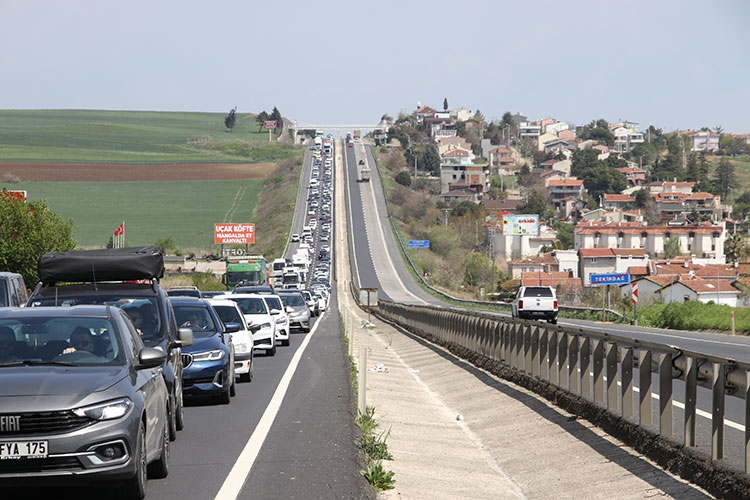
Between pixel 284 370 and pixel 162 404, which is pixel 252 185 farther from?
pixel 162 404

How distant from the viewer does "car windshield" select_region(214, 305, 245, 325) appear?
21969 millimetres

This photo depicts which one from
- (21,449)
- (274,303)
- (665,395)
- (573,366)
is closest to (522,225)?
(274,303)

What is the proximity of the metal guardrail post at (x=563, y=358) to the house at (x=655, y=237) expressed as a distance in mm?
153496

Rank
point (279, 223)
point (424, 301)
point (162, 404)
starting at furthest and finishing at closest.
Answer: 1. point (279, 223)
2. point (424, 301)
3. point (162, 404)

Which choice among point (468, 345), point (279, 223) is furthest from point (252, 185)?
point (468, 345)

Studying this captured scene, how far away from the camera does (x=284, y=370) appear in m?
22.9

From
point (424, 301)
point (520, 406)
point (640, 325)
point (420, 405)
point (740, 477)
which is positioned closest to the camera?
point (740, 477)

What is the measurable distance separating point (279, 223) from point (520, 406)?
12569 centimetres

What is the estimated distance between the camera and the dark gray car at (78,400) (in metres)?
7.93

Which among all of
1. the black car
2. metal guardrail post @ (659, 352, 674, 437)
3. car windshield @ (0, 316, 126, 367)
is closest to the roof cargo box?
the black car

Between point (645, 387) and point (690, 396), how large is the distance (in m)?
1.61

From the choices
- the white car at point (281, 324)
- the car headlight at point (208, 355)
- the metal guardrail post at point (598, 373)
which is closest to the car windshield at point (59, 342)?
the car headlight at point (208, 355)

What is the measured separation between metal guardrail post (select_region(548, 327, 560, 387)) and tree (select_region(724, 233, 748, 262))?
505 feet

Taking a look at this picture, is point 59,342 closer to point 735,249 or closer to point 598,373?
point 598,373
